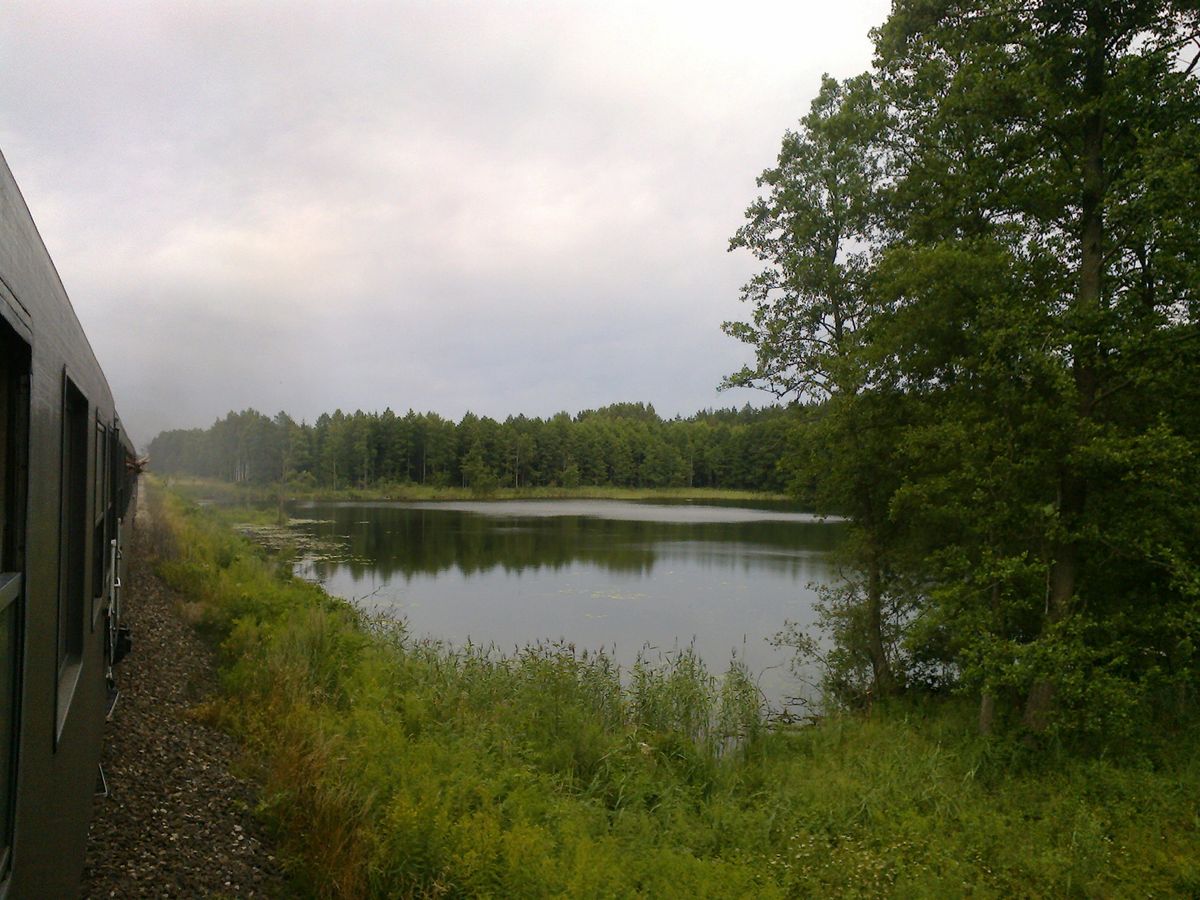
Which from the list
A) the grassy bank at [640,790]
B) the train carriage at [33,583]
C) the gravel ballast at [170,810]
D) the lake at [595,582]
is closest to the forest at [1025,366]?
the grassy bank at [640,790]

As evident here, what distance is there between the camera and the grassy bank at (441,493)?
5256 cm

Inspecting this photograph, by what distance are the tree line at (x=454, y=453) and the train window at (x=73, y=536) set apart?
174ft

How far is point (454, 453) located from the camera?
7112cm

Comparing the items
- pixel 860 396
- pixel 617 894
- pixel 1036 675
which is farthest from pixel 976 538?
pixel 617 894

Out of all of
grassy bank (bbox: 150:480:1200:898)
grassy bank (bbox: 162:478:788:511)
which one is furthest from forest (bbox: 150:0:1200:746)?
grassy bank (bbox: 162:478:788:511)

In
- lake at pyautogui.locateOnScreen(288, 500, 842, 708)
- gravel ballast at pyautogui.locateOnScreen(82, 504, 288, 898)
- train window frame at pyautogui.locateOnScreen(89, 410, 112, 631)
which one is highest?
train window frame at pyautogui.locateOnScreen(89, 410, 112, 631)

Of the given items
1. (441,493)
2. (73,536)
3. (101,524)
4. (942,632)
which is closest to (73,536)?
(73,536)

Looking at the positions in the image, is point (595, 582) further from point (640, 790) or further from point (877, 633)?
point (640, 790)

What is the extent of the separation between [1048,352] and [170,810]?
24.0 ft

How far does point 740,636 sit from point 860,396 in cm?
641

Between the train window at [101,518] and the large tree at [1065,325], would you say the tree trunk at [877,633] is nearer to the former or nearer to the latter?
the large tree at [1065,325]

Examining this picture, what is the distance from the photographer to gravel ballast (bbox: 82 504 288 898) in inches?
138

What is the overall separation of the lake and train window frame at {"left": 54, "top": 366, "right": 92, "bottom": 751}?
7499 millimetres

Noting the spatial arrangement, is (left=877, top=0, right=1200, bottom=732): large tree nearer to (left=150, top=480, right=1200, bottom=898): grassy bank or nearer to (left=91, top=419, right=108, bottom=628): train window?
(left=150, top=480, right=1200, bottom=898): grassy bank
